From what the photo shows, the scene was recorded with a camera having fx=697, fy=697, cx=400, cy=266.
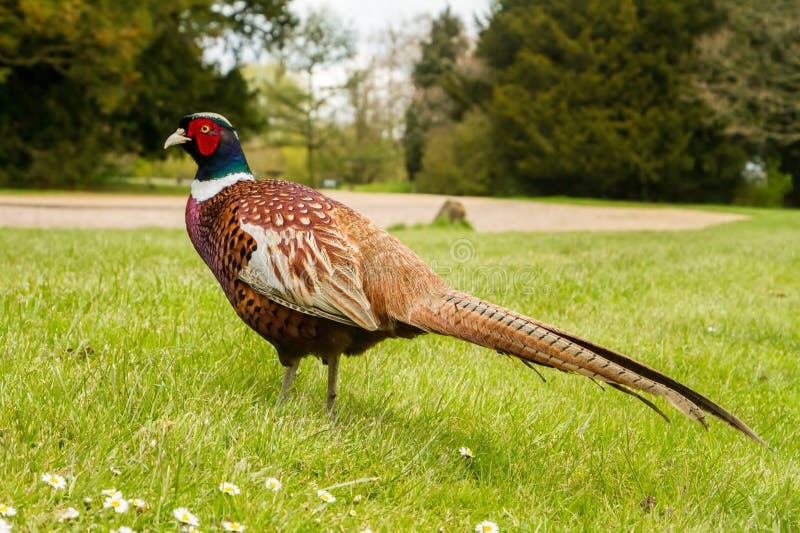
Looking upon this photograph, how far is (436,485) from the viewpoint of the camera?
2.27 metres

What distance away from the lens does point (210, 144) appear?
2.80 meters

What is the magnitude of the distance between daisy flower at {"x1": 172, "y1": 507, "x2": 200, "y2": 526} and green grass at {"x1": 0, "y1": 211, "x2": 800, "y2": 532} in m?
0.06

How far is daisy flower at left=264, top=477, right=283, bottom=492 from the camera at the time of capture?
1920 millimetres

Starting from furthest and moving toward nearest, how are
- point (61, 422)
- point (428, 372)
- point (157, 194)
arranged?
point (157, 194)
point (428, 372)
point (61, 422)

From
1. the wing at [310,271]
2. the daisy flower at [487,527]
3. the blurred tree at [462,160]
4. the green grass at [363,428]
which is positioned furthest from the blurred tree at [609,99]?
the daisy flower at [487,527]

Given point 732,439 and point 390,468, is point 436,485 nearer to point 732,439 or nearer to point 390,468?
point 390,468

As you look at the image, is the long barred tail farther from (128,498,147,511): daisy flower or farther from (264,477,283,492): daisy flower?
(128,498,147,511): daisy flower

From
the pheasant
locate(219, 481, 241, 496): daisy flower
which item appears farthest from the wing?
locate(219, 481, 241, 496): daisy flower

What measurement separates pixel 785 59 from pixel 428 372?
30621 mm

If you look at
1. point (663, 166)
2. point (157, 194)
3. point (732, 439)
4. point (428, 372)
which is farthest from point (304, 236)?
point (663, 166)

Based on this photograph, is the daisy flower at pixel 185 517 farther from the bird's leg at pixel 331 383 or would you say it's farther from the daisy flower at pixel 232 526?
the bird's leg at pixel 331 383

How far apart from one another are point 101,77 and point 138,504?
24207 mm

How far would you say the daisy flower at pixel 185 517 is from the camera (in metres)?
1.68

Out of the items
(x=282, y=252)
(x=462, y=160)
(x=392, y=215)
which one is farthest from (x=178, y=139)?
(x=462, y=160)
